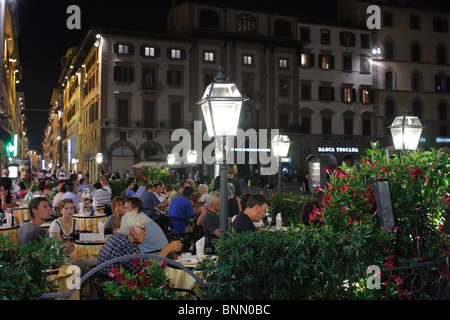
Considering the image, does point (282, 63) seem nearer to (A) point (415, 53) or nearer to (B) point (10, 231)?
(A) point (415, 53)

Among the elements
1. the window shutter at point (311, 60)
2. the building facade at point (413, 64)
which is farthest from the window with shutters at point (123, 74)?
the building facade at point (413, 64)

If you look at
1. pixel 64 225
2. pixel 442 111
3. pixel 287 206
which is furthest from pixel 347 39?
pixel 64 225

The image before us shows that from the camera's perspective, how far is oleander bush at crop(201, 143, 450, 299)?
3316mm

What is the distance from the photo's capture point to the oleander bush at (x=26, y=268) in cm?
291

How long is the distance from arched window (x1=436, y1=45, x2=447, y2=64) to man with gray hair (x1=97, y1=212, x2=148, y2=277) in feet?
160

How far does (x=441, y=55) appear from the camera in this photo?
4625cm

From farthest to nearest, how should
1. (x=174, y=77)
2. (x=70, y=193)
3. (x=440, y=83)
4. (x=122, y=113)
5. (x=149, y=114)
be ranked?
(x=440, y=83) < (x=174, y=77) < (x=149, y=114) < (x=122, y=113) < (x=70, y=193)

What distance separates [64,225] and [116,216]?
1330 mm

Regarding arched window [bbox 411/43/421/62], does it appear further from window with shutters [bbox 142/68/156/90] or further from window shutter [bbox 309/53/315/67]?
window with shutters [bbox 142/68/156/90]

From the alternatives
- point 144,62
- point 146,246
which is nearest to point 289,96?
point 144,62

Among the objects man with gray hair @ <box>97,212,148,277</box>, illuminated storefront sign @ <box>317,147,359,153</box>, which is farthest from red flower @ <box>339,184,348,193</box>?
illuminated storefront sign @ <box>317,147,359,153</box>

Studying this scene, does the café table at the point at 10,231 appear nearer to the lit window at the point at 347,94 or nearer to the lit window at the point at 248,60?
the lit window at the point at 248,60

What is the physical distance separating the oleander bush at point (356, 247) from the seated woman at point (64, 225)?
3744mm
